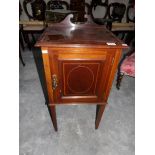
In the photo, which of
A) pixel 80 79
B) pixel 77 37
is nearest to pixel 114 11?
pixel 77 37

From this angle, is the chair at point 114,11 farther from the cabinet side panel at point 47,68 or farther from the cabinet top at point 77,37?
the cabinet side panel at point 47,68

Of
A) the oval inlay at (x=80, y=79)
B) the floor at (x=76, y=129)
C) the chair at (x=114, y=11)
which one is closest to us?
the oval inlay at (x=80, y=79)

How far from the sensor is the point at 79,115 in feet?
5.94

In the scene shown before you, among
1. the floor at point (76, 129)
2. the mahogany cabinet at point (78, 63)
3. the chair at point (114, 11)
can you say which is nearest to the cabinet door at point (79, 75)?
the mahogany cabinet at point (78, 63)

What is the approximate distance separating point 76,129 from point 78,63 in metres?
0.86

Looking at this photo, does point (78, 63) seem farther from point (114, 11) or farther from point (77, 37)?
point (114, 11)

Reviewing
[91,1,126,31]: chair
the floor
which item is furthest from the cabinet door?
[91,1,126,31]: chair

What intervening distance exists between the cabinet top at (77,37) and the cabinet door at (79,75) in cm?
6

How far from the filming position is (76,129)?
164cm

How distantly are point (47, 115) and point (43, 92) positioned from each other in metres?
0.44

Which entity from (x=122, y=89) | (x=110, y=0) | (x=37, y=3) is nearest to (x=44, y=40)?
(x=122, y=89)

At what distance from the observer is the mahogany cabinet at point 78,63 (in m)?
1.02

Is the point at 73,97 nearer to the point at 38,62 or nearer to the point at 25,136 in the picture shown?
the point at 25,136

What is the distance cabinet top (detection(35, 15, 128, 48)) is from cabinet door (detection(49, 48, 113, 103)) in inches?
2.3
